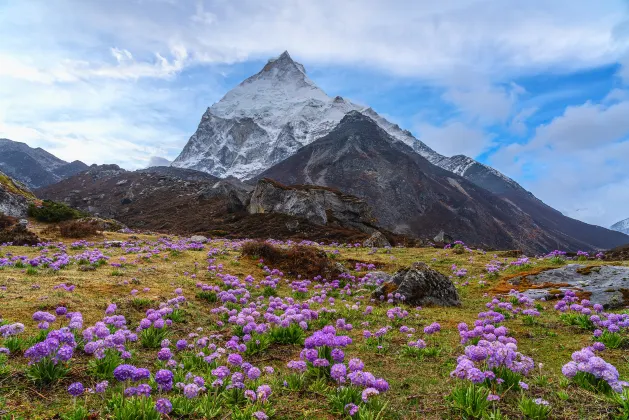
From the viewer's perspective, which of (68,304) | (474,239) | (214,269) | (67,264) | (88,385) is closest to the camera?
(88,385)

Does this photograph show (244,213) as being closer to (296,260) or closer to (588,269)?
(296,260)

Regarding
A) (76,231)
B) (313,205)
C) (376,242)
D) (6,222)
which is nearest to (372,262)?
(376,242)

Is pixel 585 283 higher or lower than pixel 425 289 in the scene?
higher

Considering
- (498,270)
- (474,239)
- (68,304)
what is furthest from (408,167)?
(68,304)

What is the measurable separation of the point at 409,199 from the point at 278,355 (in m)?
156

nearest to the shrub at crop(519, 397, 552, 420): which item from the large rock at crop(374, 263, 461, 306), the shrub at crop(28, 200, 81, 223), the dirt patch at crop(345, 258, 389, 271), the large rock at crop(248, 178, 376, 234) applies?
the large rock at crop(374, 263, 461, 306)

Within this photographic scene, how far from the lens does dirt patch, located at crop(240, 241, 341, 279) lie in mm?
17812

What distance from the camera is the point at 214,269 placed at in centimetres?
1582

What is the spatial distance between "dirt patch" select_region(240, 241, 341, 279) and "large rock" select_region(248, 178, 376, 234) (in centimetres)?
2286

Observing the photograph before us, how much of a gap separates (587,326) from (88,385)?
10952 millimetres

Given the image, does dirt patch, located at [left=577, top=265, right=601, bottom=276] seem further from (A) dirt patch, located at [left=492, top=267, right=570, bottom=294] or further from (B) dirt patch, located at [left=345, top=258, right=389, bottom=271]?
(B) dirt patch, located at [left=345, top=258, right=389, bottom=271]

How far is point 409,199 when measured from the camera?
157 meters

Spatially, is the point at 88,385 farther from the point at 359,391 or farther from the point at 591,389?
the point at 591,389

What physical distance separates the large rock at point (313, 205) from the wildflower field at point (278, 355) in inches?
1196
